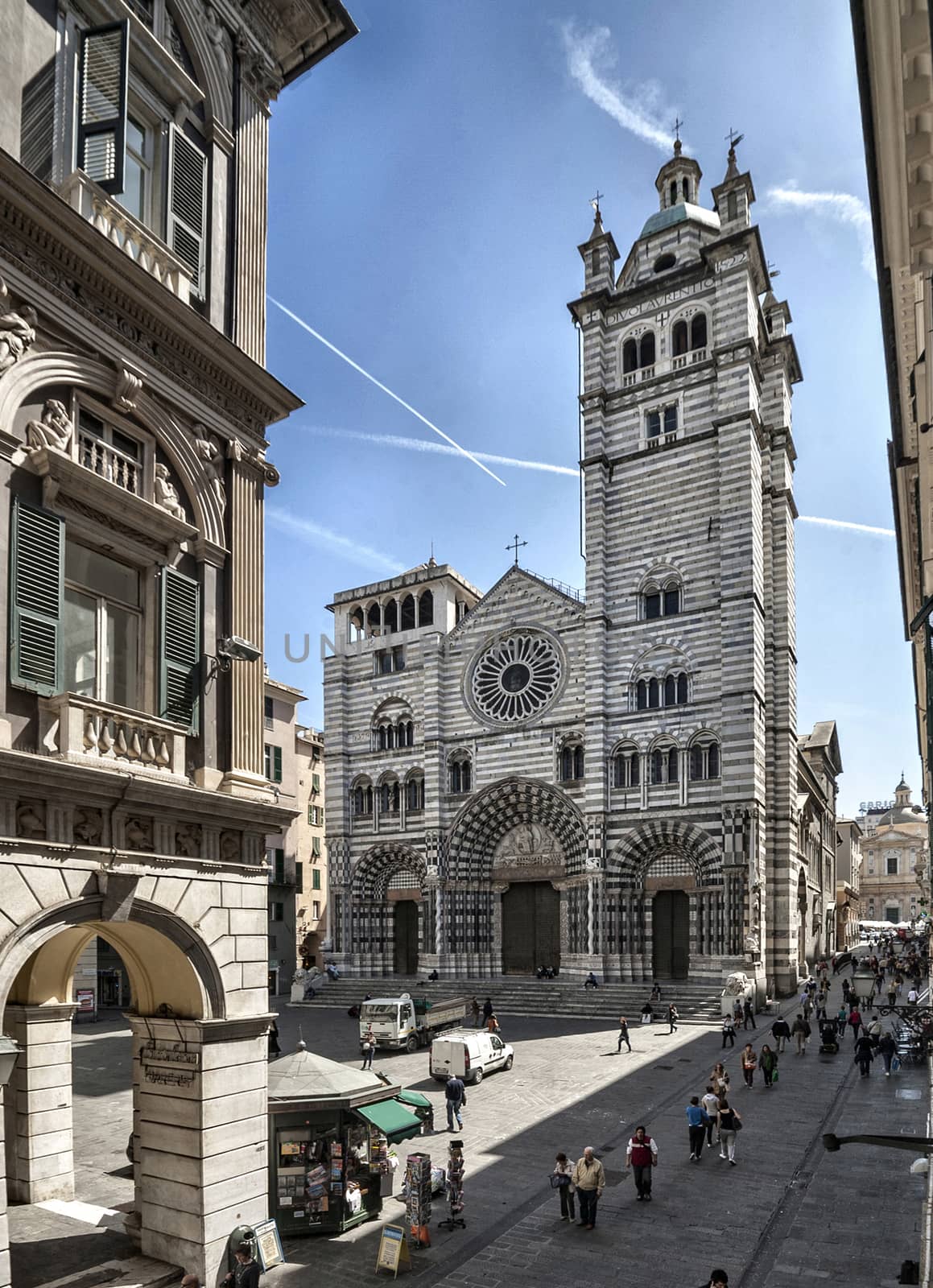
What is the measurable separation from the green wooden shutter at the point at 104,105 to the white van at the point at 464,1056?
69.5 ft

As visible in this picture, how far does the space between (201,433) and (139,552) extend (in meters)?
2.01

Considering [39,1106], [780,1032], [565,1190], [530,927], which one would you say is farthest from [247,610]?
[530,927]

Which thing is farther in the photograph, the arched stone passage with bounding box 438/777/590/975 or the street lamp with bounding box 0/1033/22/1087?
the arched stone passage with bounding box 438/777/590/975

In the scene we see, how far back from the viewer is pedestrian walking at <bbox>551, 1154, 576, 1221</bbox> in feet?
48.9

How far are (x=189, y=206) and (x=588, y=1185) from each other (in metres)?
14.9

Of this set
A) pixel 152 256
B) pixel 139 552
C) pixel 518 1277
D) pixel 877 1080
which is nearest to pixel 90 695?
pixel 139 552

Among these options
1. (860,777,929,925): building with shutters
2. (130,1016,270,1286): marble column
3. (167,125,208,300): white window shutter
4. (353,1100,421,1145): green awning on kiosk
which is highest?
(167,125,208,300): white window shutter

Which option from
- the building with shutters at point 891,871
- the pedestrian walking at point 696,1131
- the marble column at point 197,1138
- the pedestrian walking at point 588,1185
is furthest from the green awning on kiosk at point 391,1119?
the building with shutters at point 891,871

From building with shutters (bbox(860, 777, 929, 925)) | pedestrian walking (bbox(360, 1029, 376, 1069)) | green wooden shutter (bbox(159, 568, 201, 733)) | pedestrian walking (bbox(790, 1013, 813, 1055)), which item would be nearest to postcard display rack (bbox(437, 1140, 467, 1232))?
green wooden shutter (bbox(159, 568, 201, 733))

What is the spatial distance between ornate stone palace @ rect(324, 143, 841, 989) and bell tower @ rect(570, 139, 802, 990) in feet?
0.37

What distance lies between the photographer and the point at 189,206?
42.4ft

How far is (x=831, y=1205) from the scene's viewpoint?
15484 mm

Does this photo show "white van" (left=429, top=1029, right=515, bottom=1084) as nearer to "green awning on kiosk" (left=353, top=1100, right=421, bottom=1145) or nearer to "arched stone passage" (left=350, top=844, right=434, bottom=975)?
"green awning on kiosk" (left=353, top=1100, right=421, bottom=1145)

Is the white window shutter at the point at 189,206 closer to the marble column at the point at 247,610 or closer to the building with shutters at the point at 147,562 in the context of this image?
the building with shutters at the point at 147,562
